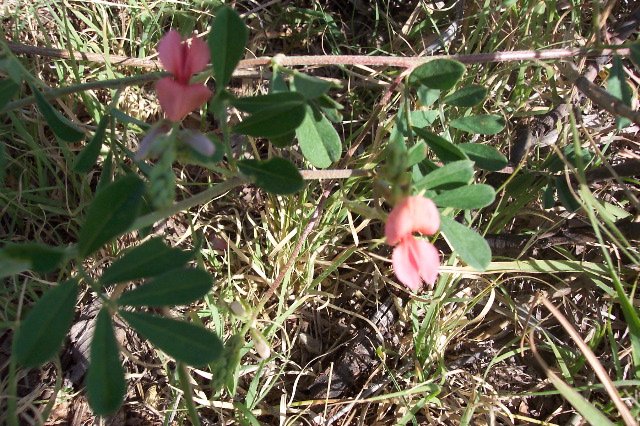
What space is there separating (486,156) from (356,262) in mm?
455

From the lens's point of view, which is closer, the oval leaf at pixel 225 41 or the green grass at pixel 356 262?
the oval leaf at pixel 225 41

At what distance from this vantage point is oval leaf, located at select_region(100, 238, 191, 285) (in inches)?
38.2

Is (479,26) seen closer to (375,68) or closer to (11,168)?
(375,68)

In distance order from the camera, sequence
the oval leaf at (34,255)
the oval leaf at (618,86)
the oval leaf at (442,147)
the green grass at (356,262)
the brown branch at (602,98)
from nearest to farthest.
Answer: the oval leaf at (34,255)
the brown branch at (602,98)
the oval leaf at (442,147)
the oval leaf at (618,86)
the green grass at (356,262)

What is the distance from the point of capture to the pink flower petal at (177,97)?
983 mm

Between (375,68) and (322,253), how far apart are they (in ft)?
1.60

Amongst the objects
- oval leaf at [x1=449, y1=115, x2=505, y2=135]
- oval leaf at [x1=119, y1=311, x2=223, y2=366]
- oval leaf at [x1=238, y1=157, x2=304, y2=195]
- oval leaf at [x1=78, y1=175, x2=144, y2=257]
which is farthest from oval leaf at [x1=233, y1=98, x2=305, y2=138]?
oval leaf at [x1=449, y1=115, x2=505, y2=135]

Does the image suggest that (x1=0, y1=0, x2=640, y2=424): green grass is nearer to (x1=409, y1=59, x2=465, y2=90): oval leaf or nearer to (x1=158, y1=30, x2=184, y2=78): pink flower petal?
(x1=409, y1=59, x2=465, y2=90): oval leaf

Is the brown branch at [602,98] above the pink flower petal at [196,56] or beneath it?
beneath

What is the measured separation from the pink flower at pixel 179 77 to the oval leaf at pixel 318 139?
0.77 feet

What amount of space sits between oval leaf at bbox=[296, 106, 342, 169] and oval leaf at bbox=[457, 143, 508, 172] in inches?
10.2

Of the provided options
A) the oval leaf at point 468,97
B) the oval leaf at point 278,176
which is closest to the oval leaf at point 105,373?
the oval leaf at point 278,176

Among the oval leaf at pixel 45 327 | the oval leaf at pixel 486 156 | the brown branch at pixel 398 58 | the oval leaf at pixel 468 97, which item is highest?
the brown branch at pixel 398 58

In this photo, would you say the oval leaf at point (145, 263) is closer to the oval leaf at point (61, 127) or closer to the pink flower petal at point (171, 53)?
the pink flower petal at point (171, 53)
